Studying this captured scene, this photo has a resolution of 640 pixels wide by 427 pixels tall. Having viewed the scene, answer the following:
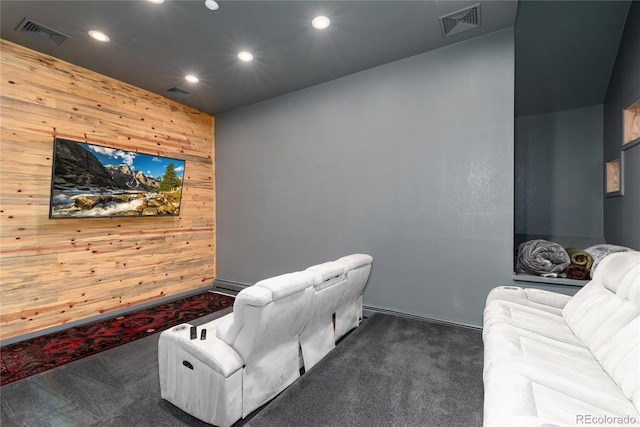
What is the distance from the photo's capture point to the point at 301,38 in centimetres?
306

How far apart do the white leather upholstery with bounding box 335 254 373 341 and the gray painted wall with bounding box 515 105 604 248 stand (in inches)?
115

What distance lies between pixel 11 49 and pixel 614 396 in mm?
5494

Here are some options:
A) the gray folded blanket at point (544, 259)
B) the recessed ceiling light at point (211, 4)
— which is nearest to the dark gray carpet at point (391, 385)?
the gray folded blanket at point (544, 259)

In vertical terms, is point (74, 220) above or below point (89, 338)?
above

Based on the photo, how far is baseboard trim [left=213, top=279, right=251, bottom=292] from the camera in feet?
16.2

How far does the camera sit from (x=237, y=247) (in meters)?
5.00

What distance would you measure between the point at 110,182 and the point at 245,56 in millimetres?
2336

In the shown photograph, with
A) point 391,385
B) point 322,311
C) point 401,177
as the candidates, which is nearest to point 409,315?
point 391,385

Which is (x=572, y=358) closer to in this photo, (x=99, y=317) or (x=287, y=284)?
(x=287, y=284)

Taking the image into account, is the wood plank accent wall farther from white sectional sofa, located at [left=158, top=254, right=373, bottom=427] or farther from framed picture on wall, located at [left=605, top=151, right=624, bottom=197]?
framed picture on wall, located at [left=605, top=151, right=624, bottom=197]

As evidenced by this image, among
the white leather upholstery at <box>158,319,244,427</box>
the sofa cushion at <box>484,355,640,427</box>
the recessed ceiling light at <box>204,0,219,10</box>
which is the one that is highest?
the recessed ceiling light at <box>204,0,219,10</box>

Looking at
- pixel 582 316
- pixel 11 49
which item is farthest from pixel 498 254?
pixel 11 49

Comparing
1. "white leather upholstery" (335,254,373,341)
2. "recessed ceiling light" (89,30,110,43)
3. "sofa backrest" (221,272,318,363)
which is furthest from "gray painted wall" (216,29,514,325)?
"recessed ceiling light" (89,30,110,43)

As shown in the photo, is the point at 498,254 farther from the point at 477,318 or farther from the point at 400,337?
the point at 400,337
